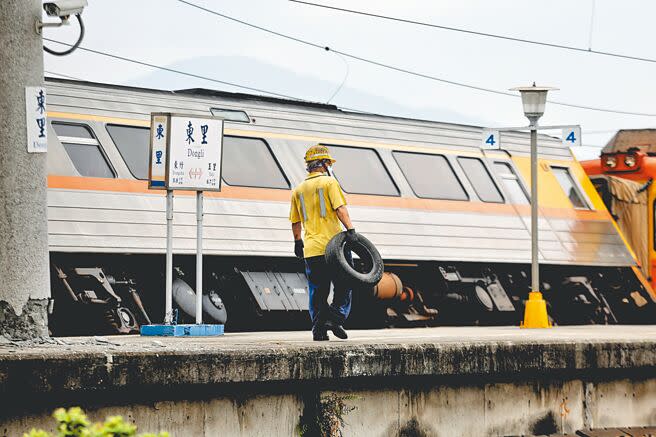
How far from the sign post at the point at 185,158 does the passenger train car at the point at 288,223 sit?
211 centimetres

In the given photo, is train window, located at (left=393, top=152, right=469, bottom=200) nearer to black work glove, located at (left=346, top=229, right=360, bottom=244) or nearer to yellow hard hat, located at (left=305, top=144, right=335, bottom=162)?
yellow hard hat, located at (left=305, top=144, right=335, bottom=162)

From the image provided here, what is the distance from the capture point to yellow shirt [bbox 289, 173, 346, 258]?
1128cm

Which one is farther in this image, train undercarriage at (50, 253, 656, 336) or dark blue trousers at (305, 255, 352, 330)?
train undercarriage at (50, 253, 656, 336)

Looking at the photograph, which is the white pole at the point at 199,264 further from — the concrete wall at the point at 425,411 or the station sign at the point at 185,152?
the concrete wall at the point at 425,411

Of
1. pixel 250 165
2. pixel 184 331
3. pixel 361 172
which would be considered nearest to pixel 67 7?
pixel 184 331

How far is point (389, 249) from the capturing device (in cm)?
1886

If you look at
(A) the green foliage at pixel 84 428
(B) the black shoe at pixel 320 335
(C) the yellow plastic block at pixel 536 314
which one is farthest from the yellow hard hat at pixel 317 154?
(C) the yellow plastic block at pixel 536 314

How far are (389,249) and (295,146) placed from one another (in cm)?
191

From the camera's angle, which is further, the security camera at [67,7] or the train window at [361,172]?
the train window at [361,172]

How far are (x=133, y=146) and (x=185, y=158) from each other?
10.1ft

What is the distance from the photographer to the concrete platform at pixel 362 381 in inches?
296

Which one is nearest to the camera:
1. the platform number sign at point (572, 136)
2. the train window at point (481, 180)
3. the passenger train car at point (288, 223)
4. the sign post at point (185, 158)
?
the sign post at point (185, 158)

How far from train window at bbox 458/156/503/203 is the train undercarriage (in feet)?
3.40

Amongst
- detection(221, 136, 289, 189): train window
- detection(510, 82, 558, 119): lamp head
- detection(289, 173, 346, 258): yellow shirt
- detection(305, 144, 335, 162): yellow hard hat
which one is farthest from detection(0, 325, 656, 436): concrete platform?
detection(510, 82, 558, 119): lamp head
